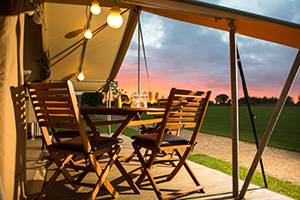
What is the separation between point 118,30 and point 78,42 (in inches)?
50.6

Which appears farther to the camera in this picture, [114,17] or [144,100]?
[114,17]

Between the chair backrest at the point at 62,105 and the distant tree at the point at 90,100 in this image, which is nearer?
the chair backrest at the point at 62,105

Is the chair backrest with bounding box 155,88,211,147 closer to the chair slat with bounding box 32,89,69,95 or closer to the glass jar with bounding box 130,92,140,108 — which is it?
the glass jar with bounding box 130,92,140,108

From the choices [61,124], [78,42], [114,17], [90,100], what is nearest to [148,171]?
[61,124]

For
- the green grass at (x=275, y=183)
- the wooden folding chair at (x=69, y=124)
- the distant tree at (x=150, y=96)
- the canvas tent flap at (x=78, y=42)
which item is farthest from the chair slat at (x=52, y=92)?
the canvas tent flap at (x=78, y=42)

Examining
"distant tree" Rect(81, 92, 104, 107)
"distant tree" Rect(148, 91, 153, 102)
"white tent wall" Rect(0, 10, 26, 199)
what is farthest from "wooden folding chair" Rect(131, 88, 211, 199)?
"distant tree" Rect(81, 92, 104, 107)

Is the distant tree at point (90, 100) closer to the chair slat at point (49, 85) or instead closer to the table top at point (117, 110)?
the table top at point (117, 110)

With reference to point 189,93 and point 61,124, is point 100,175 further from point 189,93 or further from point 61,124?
point 189,93

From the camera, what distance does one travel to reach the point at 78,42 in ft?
22.8

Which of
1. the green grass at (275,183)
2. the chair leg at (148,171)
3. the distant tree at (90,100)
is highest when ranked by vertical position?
the distant tree at (90,100)

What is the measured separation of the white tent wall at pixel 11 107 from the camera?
5.34ft

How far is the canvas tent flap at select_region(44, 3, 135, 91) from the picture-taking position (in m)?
5.60

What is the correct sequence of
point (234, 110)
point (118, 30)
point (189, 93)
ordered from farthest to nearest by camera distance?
point (118, 30) → point (234, 110) → point (189, 93)

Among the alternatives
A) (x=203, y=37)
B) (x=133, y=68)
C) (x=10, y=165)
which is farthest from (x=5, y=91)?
(x=203, y=37)
